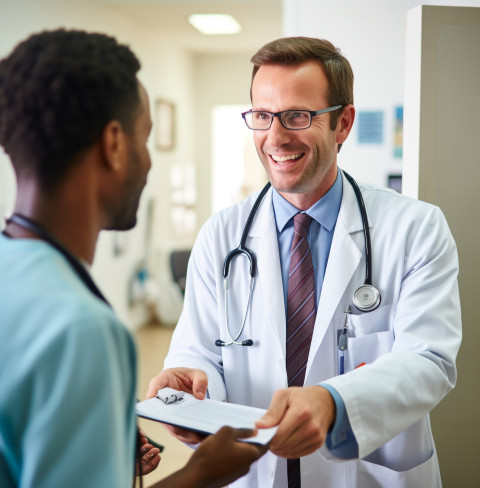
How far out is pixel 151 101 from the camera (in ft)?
18.4

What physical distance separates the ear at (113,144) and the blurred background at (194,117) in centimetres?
96

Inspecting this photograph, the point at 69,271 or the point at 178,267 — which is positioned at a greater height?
the point at 69,271

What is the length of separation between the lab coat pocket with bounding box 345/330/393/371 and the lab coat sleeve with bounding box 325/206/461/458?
17 mm

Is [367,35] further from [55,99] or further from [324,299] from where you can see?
[55,99]

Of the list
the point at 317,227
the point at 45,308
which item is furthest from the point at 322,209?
the point at 45,308

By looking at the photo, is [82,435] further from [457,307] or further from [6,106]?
[457,307]

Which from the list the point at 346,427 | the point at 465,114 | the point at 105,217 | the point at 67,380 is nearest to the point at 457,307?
the point at 346,427

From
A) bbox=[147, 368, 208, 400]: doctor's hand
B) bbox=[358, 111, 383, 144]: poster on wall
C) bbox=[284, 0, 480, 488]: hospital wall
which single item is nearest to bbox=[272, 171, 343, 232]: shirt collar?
bbox=[284, 0, 480, 488]: hospital wall

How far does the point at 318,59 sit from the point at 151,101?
14.7 ft

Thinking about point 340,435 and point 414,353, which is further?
point 414,353

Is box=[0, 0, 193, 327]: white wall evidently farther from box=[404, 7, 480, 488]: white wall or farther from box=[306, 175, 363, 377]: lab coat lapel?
box=[306, 175, 363, 377]: lab coat lapel

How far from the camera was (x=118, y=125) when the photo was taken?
0.70 meters

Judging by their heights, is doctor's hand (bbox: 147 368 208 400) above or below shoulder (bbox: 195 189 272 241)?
below

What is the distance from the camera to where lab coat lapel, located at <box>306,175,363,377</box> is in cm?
125
